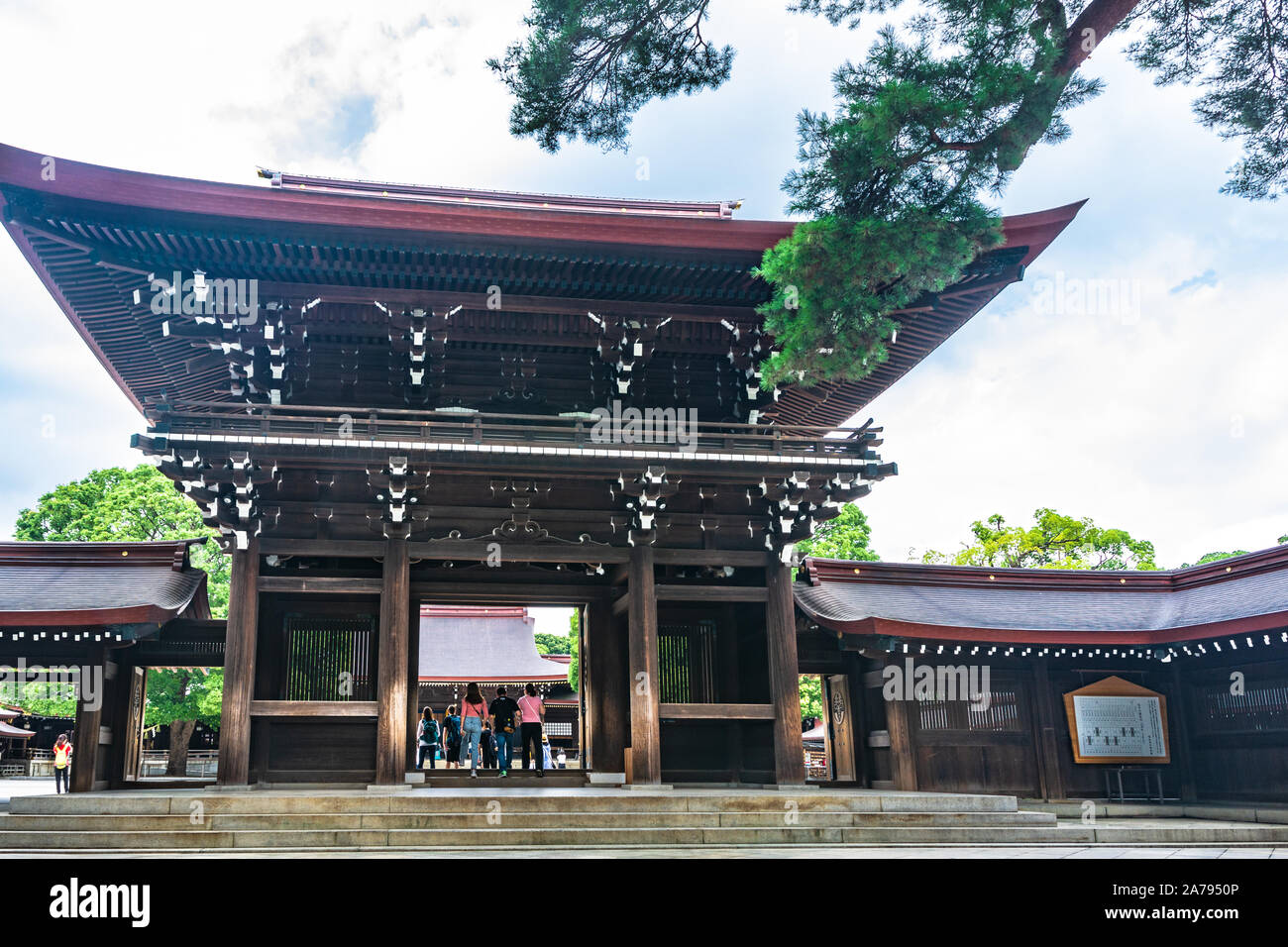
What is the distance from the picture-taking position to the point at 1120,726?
17.2 metres

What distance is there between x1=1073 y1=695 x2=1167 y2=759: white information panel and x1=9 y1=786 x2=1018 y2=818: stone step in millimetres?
5305

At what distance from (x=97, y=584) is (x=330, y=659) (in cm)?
483

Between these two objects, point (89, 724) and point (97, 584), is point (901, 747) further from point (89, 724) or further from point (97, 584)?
point (97, 584)

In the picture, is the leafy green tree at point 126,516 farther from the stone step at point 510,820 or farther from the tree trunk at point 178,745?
the stone step at point 510,820

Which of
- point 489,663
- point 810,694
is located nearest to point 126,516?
point 489,663

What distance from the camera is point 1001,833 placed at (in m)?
11.5

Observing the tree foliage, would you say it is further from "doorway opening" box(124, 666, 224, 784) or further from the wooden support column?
"doorway opening" box(124, 666, 224, 784)

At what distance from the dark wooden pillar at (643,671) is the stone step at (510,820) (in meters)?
2.05

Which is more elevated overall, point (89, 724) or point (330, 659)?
point (330, 659)

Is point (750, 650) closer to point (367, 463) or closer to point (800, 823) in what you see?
point (800, 823)

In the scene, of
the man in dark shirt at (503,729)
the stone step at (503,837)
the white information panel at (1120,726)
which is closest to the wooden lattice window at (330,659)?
the man in dark shirt at (503,729)

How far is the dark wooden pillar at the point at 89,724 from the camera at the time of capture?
14.9 meters

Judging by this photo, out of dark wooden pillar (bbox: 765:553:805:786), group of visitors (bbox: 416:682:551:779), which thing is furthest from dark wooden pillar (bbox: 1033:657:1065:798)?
group of visitors (bbox: 416:682:551:779)
